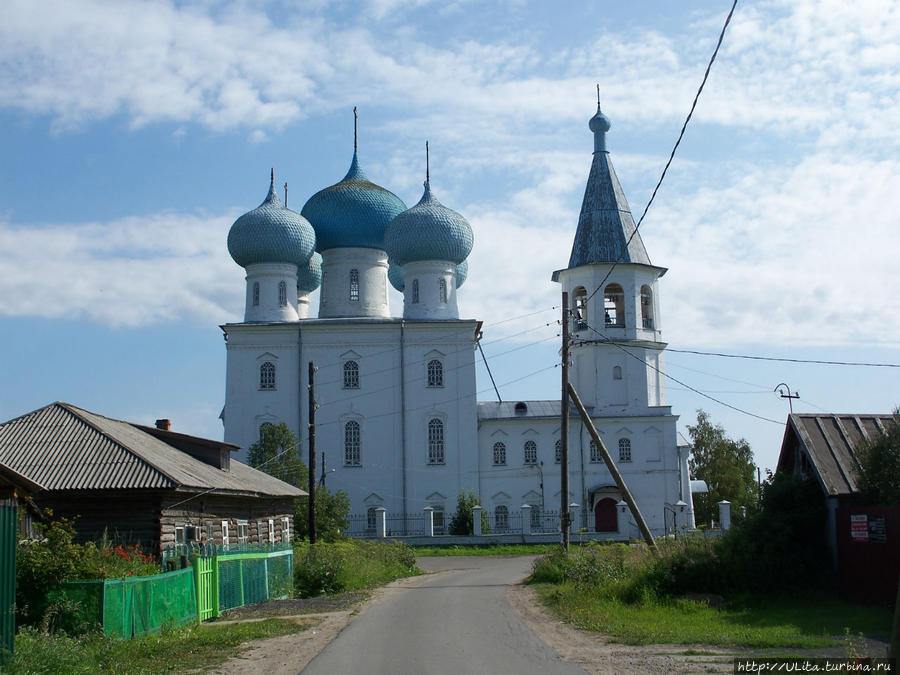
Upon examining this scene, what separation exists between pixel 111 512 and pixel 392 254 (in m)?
24.2

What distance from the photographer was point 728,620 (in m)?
13.4

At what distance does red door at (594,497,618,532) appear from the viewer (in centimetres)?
4153

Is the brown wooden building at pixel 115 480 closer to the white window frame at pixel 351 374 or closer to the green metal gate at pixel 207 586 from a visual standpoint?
the green metal gate at pixel 207 586

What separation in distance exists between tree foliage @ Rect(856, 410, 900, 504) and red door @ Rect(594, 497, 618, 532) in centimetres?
2667

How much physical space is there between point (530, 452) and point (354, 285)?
10012 millimetres

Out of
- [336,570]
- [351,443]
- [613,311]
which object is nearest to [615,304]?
[613,311]

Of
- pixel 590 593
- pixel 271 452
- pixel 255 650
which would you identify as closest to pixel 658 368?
pixel 271 452

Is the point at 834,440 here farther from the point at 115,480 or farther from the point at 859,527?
the point at 115,480

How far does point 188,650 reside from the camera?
11688 millimetres

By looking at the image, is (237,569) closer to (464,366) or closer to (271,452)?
(271,452)

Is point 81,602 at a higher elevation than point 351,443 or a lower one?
lower

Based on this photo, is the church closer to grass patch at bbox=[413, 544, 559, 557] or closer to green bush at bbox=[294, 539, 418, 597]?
grass patch at bbox=[413, 544, 559, 557]

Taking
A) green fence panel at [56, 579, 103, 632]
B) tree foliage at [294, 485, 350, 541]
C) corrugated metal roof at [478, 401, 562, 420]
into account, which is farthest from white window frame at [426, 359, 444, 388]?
green fence panel at [56, 579, 103, 632]

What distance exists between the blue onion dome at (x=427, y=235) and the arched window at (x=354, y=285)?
252cm
